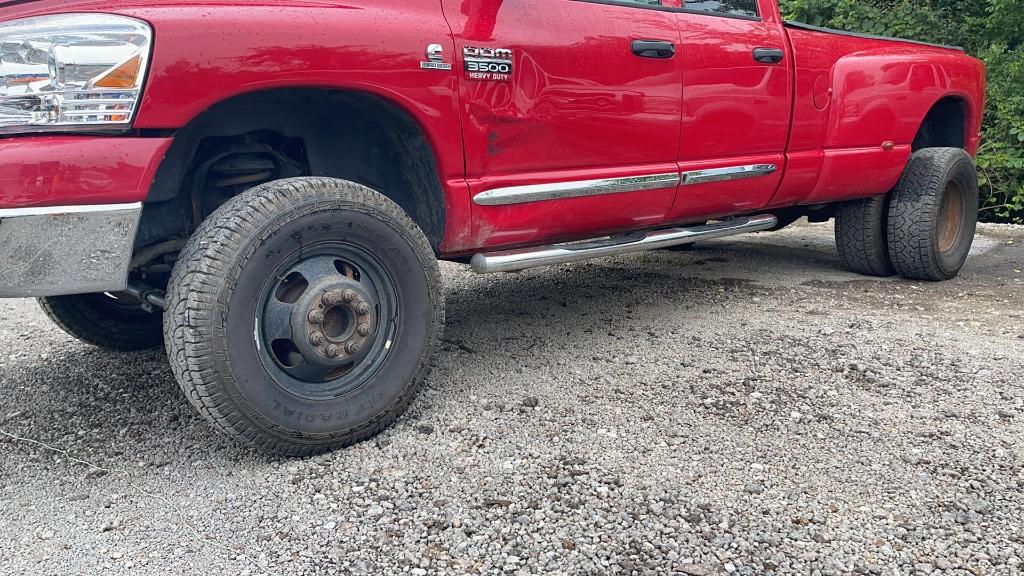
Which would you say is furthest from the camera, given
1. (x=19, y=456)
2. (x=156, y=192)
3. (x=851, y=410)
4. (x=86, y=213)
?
(x=851, y=410)

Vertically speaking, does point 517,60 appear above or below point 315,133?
above

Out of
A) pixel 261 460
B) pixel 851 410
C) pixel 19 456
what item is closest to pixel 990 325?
pixel 851 410

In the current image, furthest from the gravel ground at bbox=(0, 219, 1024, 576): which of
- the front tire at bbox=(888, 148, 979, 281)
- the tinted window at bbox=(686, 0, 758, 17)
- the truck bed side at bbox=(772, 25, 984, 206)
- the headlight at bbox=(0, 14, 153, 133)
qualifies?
the tinted window at bbox=(686, 0, 758, 17)

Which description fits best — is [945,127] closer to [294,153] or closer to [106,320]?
[294,153]

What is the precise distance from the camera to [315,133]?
2.63 meters

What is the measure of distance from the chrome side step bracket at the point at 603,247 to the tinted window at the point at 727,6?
946 millimetres

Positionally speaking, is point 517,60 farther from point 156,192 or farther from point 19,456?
point 19,456

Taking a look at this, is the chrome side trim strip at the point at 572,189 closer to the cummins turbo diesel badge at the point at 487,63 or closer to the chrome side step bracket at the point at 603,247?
the chrome side step bracket at the point at 603,247

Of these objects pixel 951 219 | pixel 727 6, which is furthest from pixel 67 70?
pixel 951 219

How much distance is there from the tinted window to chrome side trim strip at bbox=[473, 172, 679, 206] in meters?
0.78

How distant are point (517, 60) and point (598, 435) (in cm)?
125

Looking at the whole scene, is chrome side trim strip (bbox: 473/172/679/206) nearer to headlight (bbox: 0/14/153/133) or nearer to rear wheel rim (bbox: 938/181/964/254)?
headlight (bbox: 0/14/153/133)

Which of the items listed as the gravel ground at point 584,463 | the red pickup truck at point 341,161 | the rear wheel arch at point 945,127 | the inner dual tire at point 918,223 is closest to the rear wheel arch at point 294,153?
the red pickup truck at point 341,161

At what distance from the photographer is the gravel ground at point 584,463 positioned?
1.85 meters
